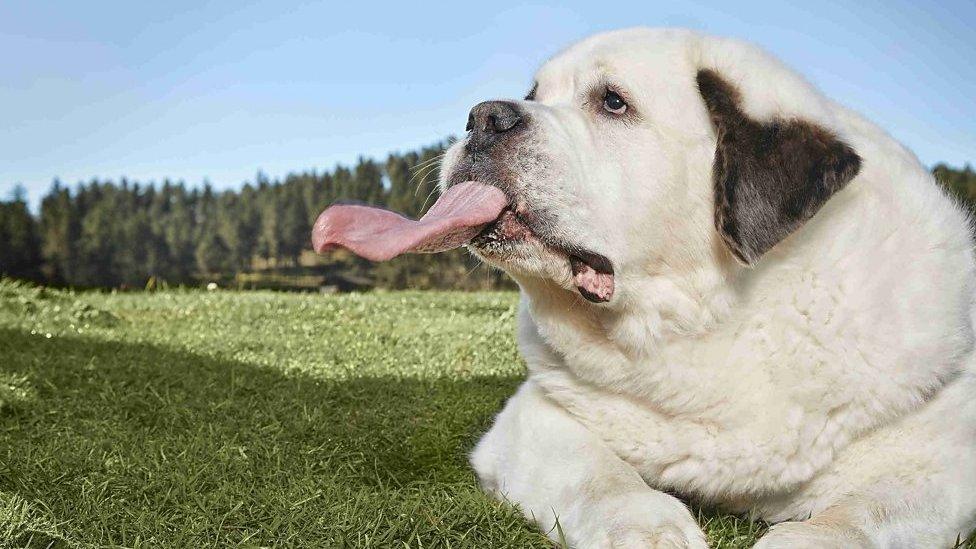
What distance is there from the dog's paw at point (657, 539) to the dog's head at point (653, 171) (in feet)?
2.07

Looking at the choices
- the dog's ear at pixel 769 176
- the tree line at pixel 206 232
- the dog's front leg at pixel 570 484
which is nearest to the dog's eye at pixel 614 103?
the dog's ear at pixel 769 176

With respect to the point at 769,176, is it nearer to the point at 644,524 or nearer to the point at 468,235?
the point at 468,235

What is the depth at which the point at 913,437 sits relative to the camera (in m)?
2.38

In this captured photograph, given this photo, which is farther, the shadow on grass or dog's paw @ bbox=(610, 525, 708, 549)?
the shadow on grass

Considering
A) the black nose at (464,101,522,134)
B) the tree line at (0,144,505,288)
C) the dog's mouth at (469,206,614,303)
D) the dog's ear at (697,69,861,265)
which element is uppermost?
the black nose at (464,101,522,134)

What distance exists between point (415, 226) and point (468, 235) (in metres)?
0.14

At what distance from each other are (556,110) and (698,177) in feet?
1.41

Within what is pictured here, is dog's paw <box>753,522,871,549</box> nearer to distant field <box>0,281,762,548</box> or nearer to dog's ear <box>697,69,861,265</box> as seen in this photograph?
distant field <box>0,281,762,548</box>

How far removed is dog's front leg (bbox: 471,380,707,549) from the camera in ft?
6.69

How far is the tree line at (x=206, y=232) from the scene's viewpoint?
13.3m

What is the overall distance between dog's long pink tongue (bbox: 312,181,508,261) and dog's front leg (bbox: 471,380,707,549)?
0.67 metres

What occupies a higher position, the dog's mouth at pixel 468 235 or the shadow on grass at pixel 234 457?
the dog's mouth at pixel 468 235

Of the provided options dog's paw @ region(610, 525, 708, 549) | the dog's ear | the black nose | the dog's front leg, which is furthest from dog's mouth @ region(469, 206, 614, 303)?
dog's paw @ region(610, 525, 708, 549)

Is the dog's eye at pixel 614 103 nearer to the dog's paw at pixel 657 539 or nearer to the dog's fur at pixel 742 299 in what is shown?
the dog's fur at pixel 742 299
